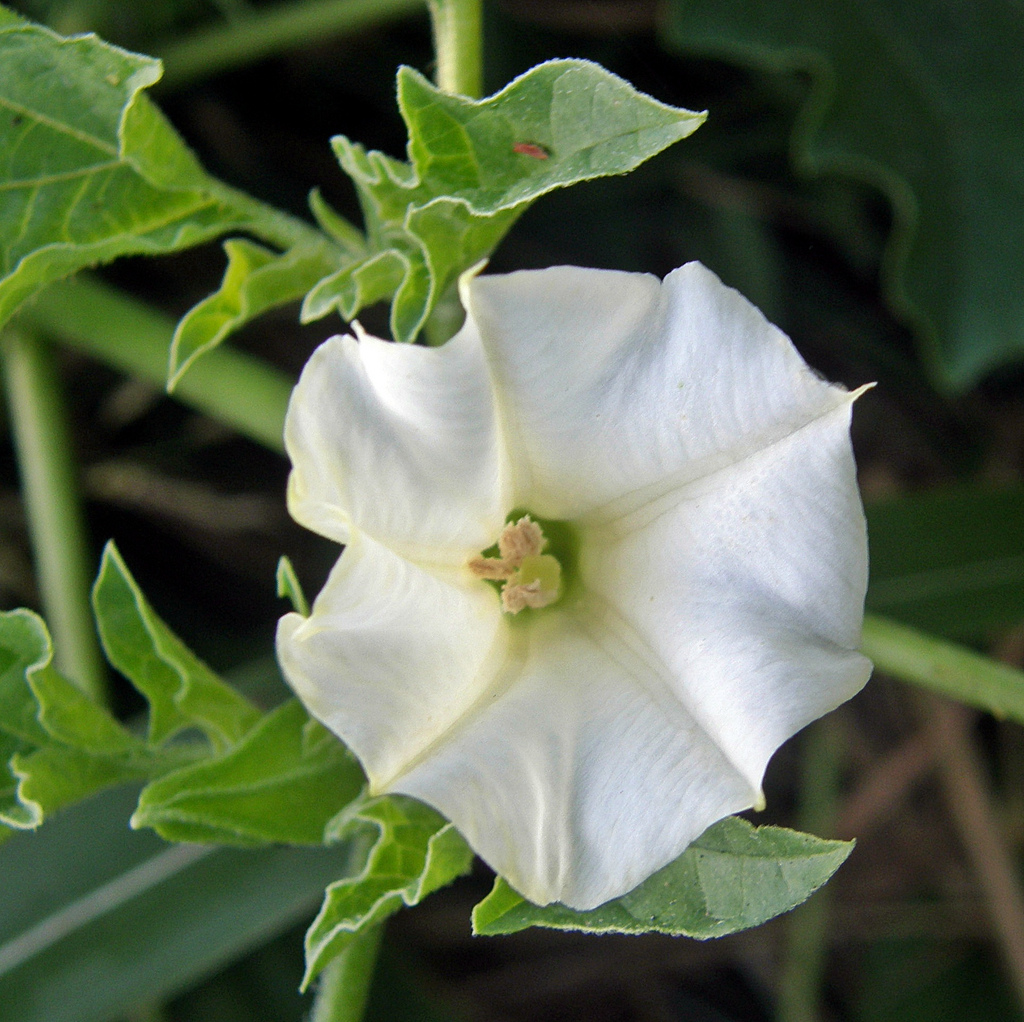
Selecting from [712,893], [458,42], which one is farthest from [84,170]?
[712,893]

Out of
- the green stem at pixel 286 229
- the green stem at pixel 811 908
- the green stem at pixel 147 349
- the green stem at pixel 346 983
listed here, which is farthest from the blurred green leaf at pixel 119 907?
the green stem at pixel 811 908

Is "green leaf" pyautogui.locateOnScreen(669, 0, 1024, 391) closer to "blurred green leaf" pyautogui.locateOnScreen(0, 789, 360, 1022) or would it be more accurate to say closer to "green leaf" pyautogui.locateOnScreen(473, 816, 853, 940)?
"green leaf" pyautogui.locateOnScreen(473, 816, 853, 940)

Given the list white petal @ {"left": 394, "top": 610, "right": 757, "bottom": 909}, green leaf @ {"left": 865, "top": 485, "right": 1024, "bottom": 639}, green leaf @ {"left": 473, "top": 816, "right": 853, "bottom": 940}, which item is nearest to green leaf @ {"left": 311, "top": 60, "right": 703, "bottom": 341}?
white petal @ {"left": 394, "top": 610, "right": 757, "bottom": 909}

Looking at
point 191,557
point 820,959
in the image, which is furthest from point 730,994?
point 191,557

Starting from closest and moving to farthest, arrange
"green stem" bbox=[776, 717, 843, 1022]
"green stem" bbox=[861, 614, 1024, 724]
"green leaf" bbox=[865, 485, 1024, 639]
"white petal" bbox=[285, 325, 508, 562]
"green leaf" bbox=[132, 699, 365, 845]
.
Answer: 1. "white petal" bbox=[285, 325, 508, 562]
2. "green leaf" bbox=[132, 699, 365, 845]
3. "green stem" bbox=[861, 614, 1024, 724]
4. "green leaf" bbox=[865, 485, 1024, 639]
5. "green stem" bbox=[776, 717, 843, 1022]

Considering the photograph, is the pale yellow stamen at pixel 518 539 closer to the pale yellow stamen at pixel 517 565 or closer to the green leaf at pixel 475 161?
the pale yellow stamen at pixel 517 565

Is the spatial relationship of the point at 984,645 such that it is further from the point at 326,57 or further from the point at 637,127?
the point at 637,127
